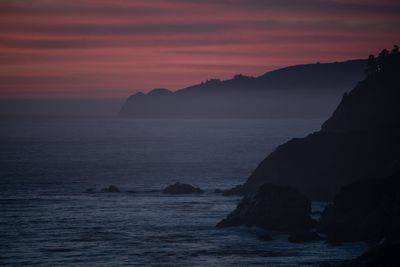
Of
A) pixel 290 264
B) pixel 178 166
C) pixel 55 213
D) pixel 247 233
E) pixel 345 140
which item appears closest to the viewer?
pixel 290 264

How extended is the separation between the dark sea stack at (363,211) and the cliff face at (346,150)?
17487 mm

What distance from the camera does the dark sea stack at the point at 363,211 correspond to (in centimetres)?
7462

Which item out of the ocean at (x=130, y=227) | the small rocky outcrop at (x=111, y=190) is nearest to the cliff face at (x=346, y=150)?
the ocean at (x=130, y=227)

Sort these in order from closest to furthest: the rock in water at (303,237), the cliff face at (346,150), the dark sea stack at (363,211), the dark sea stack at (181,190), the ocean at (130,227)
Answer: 1. the ocean at (130,227)
2. the dark sea stack at (363,211)
3. the rock in water at (303,237)
4. the cliff face at (346,150)
5. the dark sea stack at (181,190)

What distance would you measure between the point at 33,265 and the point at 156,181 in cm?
7164

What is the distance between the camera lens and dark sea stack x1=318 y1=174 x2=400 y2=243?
245 feet

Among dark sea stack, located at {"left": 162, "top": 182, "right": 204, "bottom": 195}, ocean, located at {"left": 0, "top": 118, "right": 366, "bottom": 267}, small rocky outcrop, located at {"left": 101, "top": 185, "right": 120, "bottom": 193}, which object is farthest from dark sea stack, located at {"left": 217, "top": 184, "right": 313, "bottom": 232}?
small rocky outcrop, located at {"left": 101, "top": 185, "right": 120, "bottom": 193}

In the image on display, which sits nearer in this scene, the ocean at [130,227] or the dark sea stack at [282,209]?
the ocean at [130,227]

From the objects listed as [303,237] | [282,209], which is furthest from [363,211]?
[282,209]

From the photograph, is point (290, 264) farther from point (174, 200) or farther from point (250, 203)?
point (174, 200)

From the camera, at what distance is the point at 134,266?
68.5 m

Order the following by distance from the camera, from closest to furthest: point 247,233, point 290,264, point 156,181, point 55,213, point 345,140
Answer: point 290,264 < point 247,233 < point 55,213 < point 345,140 < point 156,181

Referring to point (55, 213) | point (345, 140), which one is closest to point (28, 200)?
point (55, 213)

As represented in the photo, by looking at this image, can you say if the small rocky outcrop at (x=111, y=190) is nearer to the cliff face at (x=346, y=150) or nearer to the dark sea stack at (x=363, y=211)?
the cliff face at (x=346, y=150)
